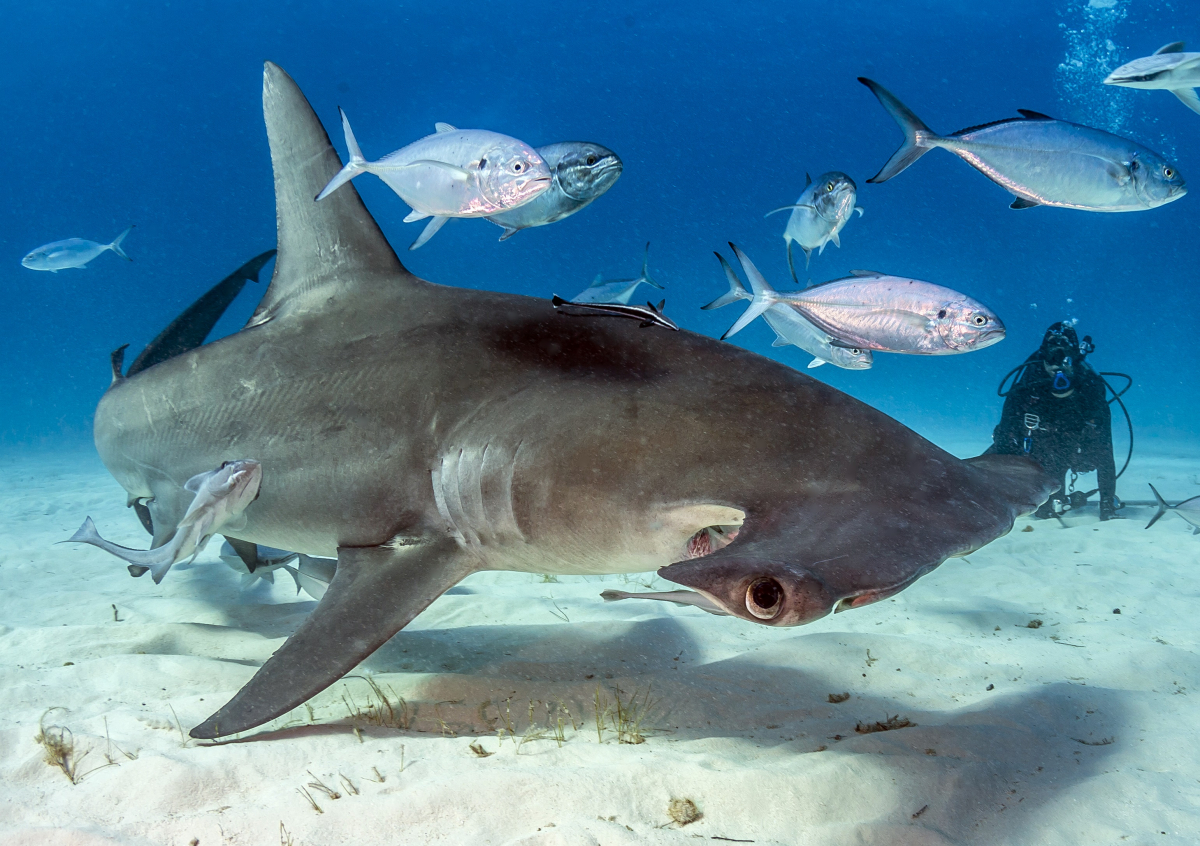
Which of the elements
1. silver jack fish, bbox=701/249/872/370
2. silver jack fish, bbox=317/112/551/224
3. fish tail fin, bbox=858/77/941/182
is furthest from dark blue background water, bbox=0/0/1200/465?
silver jack fish, bbox=317/112/551/224

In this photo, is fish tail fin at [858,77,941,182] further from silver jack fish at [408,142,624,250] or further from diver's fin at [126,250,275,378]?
diver's fin at [126,250,275,378]

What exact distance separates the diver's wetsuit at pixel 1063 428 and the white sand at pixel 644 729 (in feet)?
12.0

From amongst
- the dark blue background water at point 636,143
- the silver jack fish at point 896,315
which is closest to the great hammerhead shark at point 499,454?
the silver jack fish at point 896,315

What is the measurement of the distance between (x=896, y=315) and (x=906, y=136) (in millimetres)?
1056

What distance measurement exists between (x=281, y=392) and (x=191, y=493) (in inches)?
28.6

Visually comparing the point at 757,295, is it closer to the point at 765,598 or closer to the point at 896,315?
the point at 896,315

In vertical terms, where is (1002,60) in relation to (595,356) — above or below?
above

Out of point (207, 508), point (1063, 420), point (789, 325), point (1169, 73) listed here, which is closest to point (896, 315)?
point (789, 325)

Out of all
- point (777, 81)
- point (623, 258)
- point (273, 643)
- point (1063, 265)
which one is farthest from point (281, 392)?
point (1063, 265)

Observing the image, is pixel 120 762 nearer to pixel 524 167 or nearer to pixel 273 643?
pixel 273 643

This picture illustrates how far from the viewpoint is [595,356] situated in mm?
2547

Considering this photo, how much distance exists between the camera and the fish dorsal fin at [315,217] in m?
3.18

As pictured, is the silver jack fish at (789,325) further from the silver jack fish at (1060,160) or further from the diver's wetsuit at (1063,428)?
the diver's wetsuit at (1063,428)

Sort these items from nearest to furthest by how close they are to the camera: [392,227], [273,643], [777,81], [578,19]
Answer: [273,643], [578,19], [777,81], [392,227]
